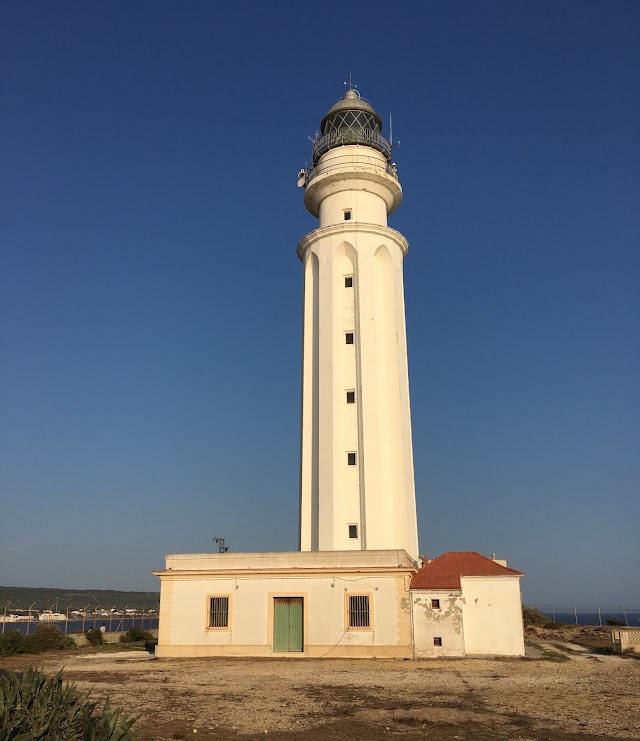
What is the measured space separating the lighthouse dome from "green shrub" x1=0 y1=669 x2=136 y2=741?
29297mm

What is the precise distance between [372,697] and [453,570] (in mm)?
10649

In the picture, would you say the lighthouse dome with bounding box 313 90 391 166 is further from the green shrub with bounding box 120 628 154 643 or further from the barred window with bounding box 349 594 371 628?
the green shrub with bounding box 120 628 154 643

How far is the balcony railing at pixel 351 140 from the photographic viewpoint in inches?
1277

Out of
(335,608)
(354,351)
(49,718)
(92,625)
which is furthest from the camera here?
(92,625)

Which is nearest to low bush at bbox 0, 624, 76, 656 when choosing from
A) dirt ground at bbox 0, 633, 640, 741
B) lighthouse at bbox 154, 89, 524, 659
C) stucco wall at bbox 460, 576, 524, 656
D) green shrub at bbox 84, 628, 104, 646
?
green shrub at bbox 84, 628, 104, 646

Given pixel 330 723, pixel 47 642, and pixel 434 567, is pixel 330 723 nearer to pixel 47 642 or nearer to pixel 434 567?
pixel 434 567

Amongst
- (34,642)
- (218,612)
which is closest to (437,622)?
(218,612)

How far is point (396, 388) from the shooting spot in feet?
96.0

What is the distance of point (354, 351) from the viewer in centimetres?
2945

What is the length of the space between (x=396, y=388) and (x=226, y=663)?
13.5m

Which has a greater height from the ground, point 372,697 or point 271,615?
point 271,615

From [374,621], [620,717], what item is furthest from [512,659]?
[620,717]

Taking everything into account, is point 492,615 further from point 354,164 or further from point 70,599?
point 70,599

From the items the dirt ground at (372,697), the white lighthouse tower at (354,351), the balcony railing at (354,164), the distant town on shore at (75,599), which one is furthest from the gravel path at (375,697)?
the distant town on shore at (75,599)
